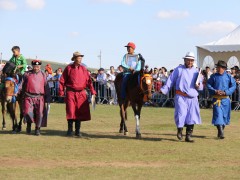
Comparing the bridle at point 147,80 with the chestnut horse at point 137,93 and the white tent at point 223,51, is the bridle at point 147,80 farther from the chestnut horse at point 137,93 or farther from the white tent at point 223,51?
the white tent at point 223,51

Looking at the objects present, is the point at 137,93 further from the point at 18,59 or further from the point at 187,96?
the point at 18,59

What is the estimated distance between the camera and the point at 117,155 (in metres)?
10.2

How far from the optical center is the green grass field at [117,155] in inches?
334

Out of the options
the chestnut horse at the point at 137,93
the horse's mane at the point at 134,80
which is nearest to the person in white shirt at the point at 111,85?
the chestnut horse at the point at 137,93

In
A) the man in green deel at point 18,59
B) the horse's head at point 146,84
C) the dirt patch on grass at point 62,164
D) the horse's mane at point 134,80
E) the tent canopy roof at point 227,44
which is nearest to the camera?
the dirt patch on grass at point 62,164

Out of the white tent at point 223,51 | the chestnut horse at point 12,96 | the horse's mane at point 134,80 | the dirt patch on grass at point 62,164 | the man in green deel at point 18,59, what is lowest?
the dirt patch on grass at point 62,164

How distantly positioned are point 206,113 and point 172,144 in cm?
976

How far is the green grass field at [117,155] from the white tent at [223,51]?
37.3ft

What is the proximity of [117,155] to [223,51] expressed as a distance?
17.0m

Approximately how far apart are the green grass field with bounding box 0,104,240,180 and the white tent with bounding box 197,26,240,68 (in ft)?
37.3

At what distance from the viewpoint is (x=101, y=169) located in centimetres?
883

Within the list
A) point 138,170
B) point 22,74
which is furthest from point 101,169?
point 22,74

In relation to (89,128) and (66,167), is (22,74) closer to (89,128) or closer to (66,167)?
(89,128)

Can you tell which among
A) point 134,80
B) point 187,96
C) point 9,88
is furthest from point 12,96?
point 187,96
